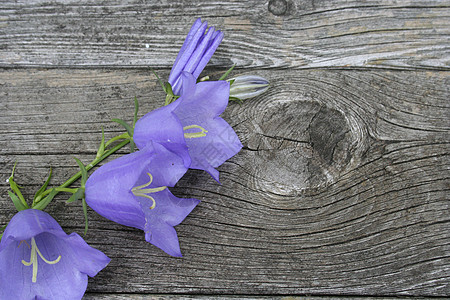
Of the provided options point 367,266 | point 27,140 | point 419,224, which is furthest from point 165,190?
point 419,224

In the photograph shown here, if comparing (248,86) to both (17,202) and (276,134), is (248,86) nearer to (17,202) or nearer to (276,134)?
(276,134)

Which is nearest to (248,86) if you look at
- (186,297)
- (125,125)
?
(125,125)

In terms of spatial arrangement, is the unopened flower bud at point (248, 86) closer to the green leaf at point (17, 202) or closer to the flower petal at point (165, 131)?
the flower petal at point (165, 131)

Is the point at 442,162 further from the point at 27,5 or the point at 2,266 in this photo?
the point at 27,5

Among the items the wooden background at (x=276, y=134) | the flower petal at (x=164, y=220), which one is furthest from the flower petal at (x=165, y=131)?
the wooden background at (x=276, y=134)

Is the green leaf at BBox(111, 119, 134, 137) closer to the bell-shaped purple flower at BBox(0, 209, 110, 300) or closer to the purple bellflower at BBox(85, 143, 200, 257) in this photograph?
the purple bellflower at BBox(85, 143, 200, 257)

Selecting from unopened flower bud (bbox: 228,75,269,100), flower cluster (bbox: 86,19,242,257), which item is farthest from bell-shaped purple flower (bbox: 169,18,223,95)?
unopened flower bud (bbox: 228,75,269,100)
